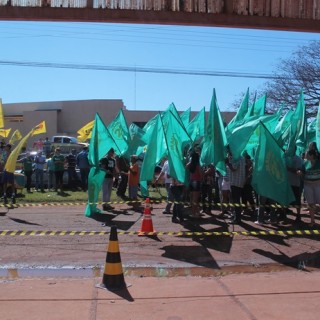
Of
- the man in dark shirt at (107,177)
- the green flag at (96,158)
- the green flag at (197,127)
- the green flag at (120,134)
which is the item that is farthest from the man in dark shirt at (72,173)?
the green flag at (96,158)

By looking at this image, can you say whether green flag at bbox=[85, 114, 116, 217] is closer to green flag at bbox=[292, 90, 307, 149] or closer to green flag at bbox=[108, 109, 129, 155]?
green flag at bbox=[108, 109, 129, 155]

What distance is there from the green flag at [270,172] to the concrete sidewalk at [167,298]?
2970 mm

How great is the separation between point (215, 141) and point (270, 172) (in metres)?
1.34

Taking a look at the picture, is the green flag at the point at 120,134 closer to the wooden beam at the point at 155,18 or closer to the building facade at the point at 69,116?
the wooden beam at the point at 155,18

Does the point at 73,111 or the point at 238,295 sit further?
the point at 73,111

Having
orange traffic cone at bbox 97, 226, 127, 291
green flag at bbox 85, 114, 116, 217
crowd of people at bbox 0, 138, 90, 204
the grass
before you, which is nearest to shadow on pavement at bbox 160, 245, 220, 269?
orange traffic cone at bbox 97, 226, 127, 291

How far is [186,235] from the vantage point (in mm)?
9508

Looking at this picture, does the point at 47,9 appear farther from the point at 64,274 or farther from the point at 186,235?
the point at 186,235

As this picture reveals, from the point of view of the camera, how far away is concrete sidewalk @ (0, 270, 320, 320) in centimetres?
509

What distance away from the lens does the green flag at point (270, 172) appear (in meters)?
9.59

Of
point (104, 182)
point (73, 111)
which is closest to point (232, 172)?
point (104, 182)

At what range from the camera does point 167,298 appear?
5688mm

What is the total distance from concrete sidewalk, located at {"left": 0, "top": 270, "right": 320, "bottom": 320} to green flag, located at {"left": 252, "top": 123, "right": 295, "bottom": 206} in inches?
117

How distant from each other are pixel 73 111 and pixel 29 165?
2740cm
